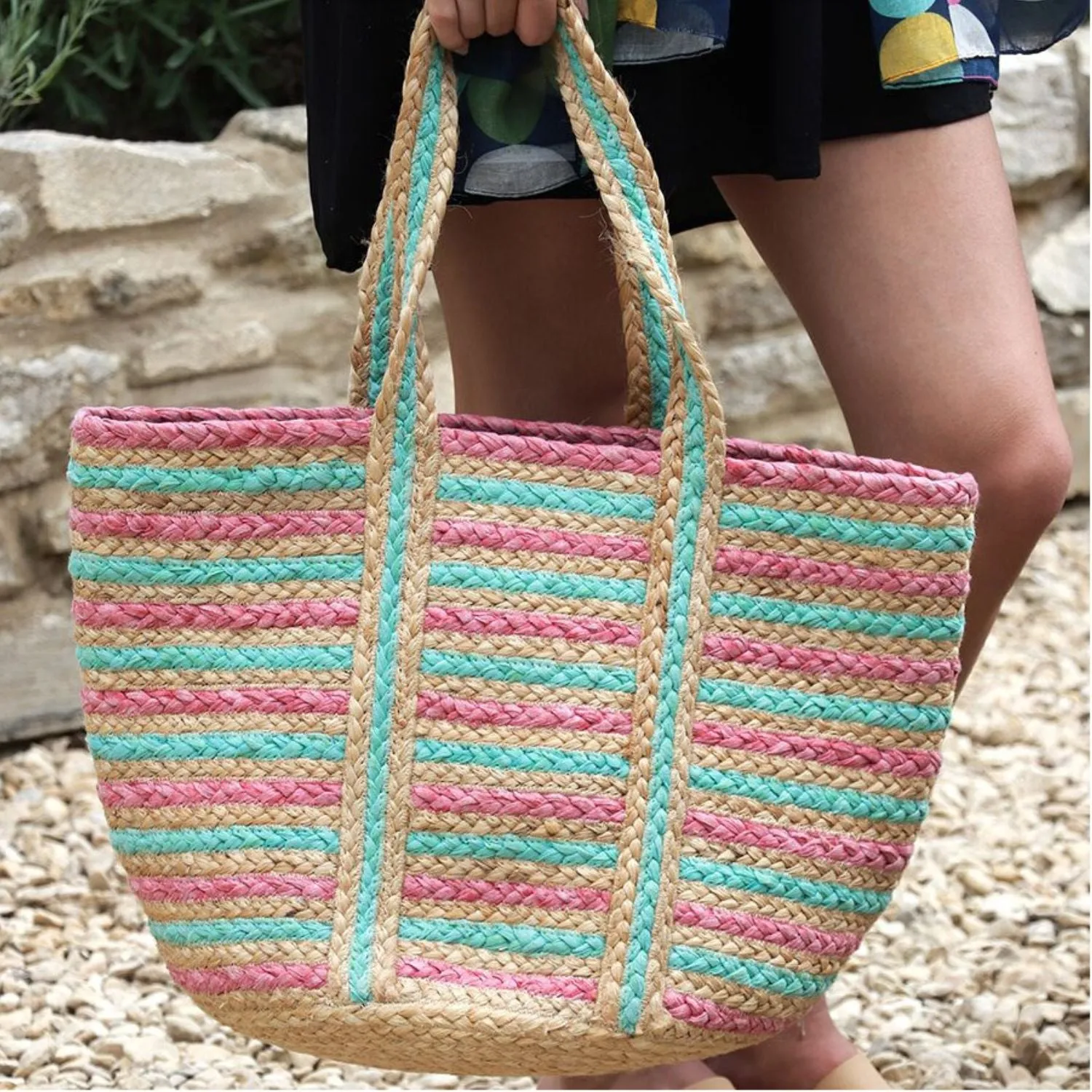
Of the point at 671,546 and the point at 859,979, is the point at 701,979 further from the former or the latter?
the point at 859,979

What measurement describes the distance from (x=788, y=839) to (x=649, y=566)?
0.22 metres

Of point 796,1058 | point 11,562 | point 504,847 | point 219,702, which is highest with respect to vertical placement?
point 219,702

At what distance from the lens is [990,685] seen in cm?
297

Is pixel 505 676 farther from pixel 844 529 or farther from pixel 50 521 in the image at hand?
pixel 50 521

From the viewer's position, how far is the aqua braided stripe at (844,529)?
1.11m

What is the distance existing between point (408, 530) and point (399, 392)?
96 mm

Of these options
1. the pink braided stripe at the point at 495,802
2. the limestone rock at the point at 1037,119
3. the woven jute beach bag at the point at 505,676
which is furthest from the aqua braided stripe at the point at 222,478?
the limestone rock at the point at 1037,119

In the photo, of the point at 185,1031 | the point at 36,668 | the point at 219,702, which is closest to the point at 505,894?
the point at 219,702

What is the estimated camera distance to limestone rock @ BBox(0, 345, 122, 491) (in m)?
2.47

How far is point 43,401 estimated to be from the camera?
8.20 feet

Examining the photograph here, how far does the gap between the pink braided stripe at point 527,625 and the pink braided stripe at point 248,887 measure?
0.20 m

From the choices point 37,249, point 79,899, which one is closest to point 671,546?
point 79,899

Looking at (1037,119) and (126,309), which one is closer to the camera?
(126,309)

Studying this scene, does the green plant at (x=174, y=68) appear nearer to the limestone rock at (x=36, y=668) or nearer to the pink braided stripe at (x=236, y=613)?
the limestone rock at (x=36, y=668)
